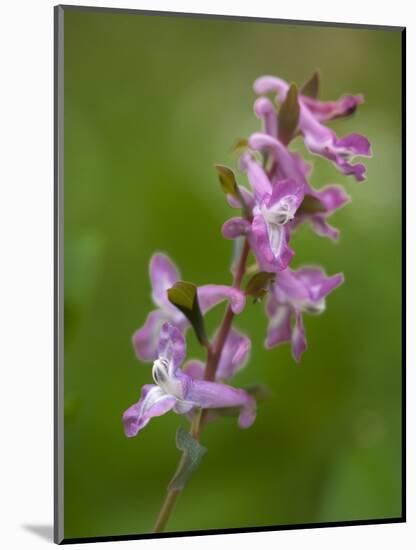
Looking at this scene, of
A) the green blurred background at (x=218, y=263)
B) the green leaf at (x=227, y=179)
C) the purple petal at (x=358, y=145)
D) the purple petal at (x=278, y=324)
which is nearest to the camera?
the green leaf at (x=227, y=179)

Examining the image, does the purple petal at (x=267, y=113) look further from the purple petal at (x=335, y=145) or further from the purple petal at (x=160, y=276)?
the purple petal at (x=160, y=276)

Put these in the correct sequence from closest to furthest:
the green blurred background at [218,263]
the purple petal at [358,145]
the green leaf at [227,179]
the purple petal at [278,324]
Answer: the green leaf at [227,179]
the purple petal at [358,145]
the purple petal at [278,324]
the green blurred background at [218,263]

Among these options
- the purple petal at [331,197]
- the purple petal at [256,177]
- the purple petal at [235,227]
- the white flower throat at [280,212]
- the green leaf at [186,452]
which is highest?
the purple petal at [256,177]

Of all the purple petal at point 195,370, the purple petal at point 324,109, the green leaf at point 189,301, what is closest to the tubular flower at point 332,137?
the purple petal at point 324,109

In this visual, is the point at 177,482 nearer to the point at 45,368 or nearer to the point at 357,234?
the point at 45,368

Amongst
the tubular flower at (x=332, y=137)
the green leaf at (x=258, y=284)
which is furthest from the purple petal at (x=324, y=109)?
the green leaf at (x=258, y=284)

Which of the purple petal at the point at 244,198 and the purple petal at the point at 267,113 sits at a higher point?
the purple petal at the point at 267,113

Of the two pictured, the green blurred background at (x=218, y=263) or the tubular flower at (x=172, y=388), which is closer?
the tubular flower at (x=172, y=388)

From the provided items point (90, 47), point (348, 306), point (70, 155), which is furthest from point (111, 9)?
point (348, 306)
